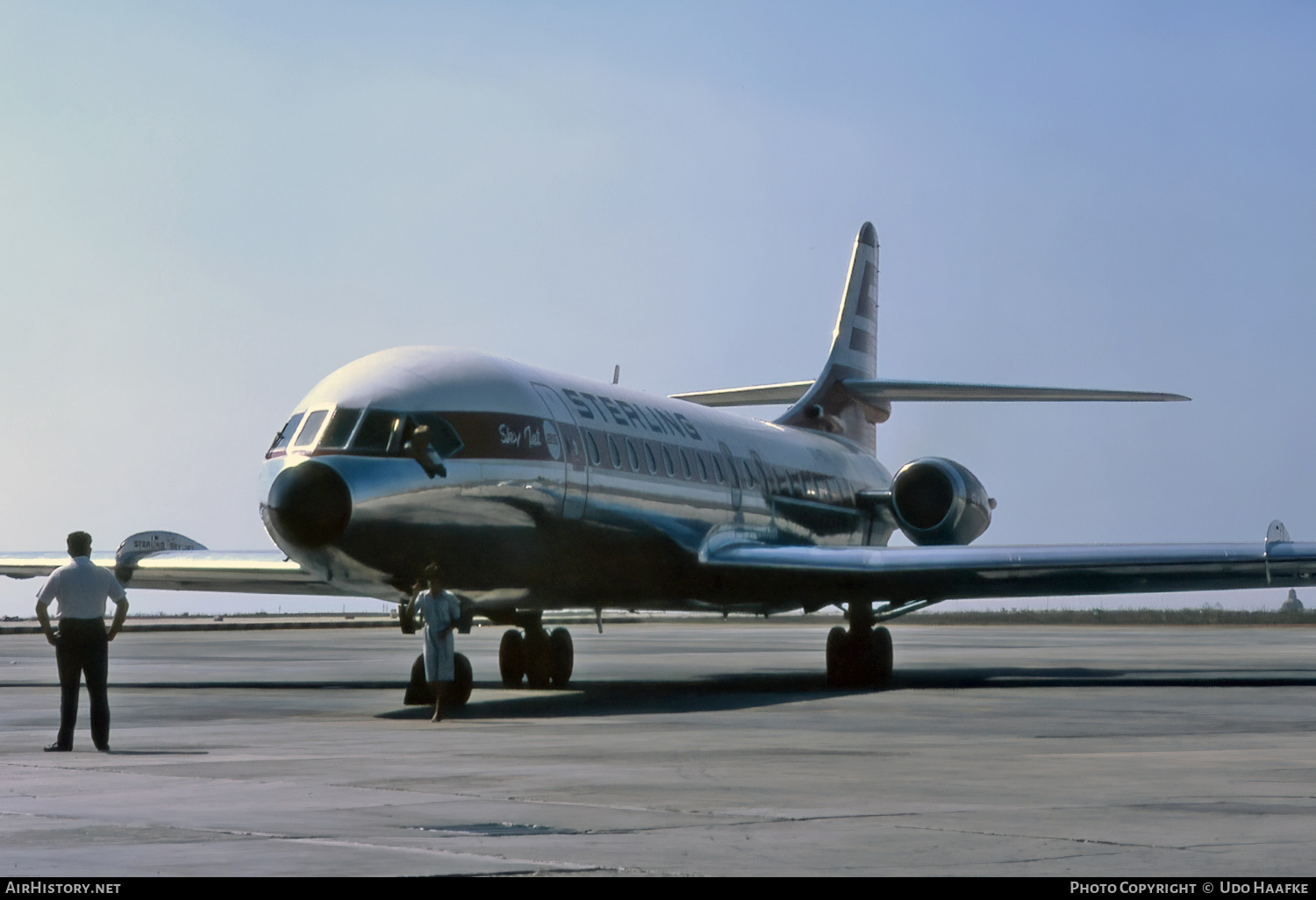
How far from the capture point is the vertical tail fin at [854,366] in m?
31.6

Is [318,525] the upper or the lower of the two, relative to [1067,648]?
upper

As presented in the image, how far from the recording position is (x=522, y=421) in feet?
61.3

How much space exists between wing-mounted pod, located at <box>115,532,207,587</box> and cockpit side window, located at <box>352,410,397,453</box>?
7176mm

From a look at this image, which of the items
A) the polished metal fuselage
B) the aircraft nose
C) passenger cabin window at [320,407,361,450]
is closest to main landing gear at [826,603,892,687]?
the polished metal fuselage

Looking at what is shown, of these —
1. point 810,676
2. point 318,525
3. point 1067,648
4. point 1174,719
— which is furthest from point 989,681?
point 1067,648

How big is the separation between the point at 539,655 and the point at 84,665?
9607 mm

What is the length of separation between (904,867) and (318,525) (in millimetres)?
10504

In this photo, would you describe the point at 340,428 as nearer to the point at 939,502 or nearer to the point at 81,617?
the point at 81,617

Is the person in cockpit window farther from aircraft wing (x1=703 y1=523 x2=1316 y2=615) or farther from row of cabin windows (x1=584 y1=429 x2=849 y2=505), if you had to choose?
aircraft wing (x1=703 y1=523 x2=1316 y2=615)

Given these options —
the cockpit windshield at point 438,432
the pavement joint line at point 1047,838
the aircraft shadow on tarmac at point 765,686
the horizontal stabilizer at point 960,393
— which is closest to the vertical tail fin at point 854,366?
the horizontal stabilizer at point 960,393

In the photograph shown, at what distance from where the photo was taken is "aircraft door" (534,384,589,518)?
63.3 ft

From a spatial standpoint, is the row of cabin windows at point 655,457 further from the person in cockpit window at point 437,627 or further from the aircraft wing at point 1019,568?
the person in cockpit window at point 437,627

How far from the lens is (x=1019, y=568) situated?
70.5 ft
